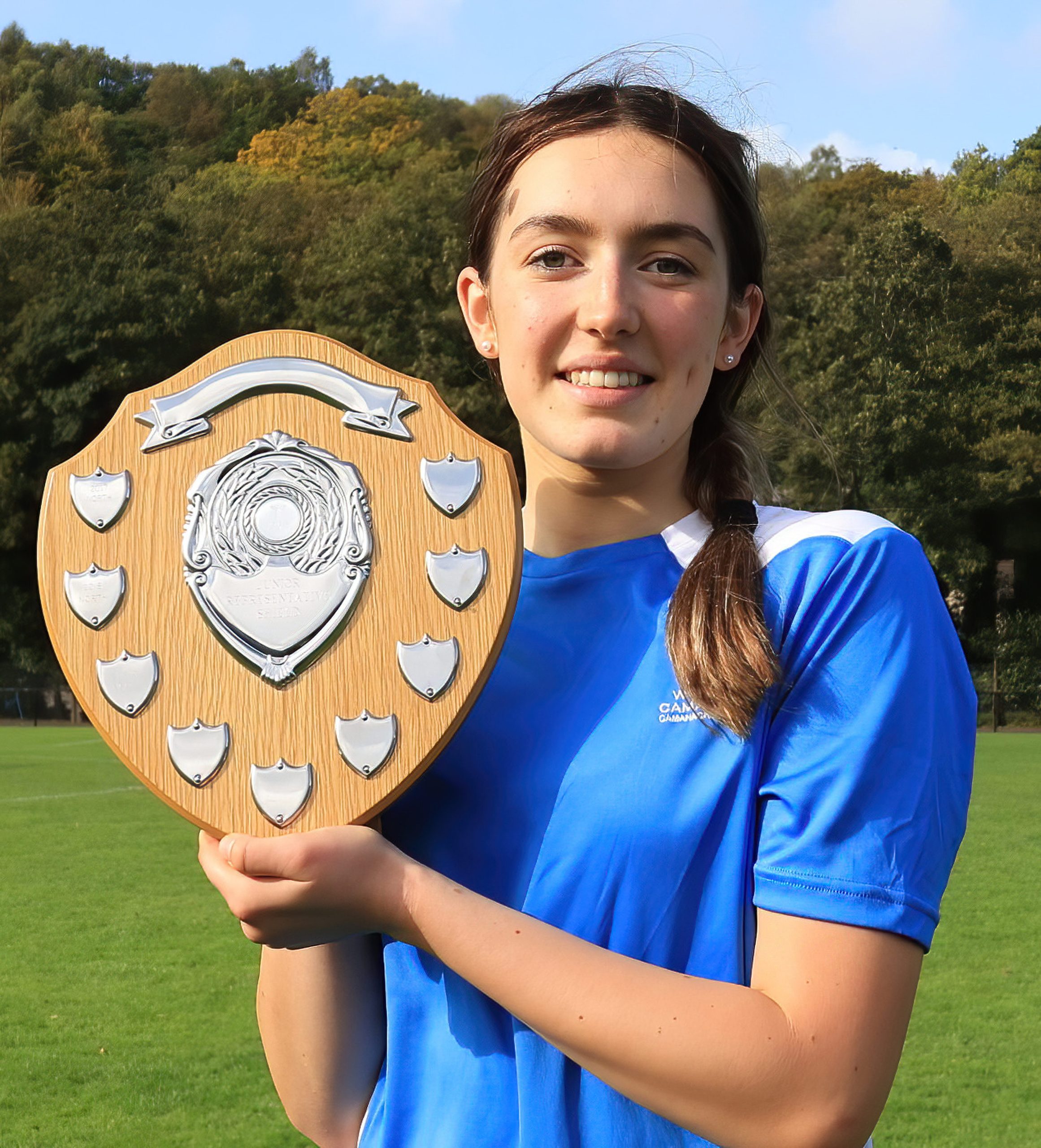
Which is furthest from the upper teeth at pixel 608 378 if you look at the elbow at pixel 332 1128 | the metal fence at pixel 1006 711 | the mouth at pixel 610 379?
the metal fence at pixel 1006 711

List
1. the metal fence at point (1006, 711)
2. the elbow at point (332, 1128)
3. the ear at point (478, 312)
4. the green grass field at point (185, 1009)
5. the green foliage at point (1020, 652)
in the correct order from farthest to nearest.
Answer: the green foliage at point (1020, 652) < the metal fence at point (1006, 711) < the green grass field at point (185, 1009) < the ear at point (478, 312) < the elbow at point (332, 1128)

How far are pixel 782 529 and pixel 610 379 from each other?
25 centimetres

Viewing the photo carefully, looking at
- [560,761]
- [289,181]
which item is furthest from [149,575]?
[289,181]

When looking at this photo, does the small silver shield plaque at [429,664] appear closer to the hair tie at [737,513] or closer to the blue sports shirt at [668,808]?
the blue sports shirt at [668,808]

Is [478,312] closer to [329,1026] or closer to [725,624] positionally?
[725,624]

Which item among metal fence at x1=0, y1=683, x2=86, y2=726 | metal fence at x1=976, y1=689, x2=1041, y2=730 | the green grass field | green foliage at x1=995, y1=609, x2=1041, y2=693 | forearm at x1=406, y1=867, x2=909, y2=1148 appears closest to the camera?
forearm at x1=406, y1=867, x2=909, y2=1148

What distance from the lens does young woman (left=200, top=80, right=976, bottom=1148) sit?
1.28m

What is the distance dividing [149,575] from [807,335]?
33.2 m

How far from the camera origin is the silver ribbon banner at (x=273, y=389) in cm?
150

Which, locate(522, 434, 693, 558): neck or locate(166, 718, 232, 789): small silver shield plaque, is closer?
locate(166, 718, 232, 789): small silver shield plaque

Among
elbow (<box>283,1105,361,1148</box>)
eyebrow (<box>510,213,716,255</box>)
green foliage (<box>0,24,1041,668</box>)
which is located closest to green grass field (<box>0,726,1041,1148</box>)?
elbow (<box>283,1105,361,1148</box>)

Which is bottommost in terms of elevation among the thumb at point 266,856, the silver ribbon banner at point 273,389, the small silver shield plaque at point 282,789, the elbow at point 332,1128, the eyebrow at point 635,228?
the elbow at point 332,1128

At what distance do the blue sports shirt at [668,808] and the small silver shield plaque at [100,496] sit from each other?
1.47 ft

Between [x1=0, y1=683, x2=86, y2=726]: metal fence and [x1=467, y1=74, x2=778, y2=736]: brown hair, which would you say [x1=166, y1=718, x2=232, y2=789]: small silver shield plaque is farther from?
[x1=0, y1=683, x2=86, y2=726]: metal fence
